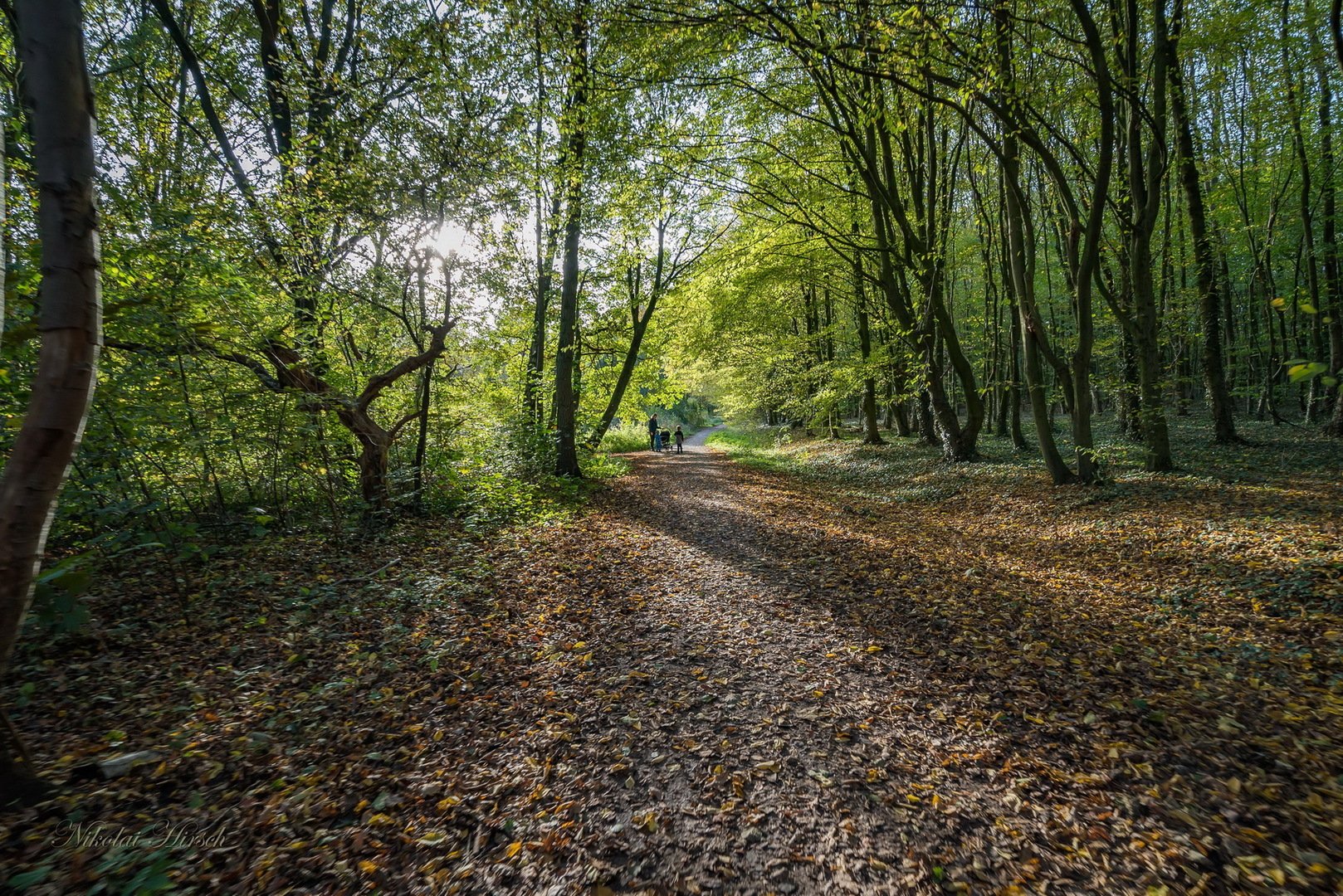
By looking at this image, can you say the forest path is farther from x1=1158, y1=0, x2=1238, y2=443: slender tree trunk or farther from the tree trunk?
x1=1158, y1=0, x2=1238, y2=443: slender tree trunk

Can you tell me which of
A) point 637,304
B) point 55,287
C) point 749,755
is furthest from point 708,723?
point 637,304

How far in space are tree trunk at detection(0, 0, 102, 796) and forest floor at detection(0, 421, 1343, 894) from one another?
1.16 metres

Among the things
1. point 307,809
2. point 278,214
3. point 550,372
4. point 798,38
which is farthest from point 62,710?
point 550,372

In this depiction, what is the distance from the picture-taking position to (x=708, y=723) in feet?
11.5

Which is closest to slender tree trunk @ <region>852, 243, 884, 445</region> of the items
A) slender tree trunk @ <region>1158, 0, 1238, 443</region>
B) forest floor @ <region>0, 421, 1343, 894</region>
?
slender tree trunk @ <region>1158, 0, 1238, 443</region>

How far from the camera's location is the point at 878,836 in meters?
2.58

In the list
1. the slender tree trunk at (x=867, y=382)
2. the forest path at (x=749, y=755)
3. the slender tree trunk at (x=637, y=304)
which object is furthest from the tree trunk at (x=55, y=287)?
the slender tree trunk at (x=867, y=382)

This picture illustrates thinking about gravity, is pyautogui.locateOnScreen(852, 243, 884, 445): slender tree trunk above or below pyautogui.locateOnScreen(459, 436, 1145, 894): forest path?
above

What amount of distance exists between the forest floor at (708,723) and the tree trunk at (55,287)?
1.16 m

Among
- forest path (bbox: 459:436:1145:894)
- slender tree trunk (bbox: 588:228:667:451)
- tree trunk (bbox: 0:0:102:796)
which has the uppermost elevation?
slender tree trunk (bbox: 588:228:667:451)

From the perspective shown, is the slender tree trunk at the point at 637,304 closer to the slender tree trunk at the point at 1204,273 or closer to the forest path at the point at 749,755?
the forest path at the point at 749,755

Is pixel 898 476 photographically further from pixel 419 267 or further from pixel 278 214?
pixel 278 214

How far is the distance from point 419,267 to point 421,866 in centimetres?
770

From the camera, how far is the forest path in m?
2.44
